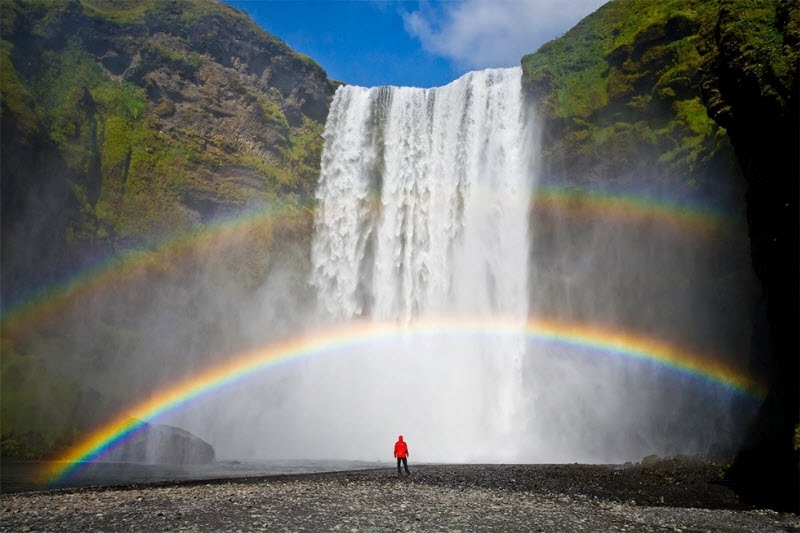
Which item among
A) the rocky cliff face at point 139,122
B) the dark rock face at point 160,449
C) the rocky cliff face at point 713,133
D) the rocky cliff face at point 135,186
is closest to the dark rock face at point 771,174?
the rocky cliff face at point 713,133

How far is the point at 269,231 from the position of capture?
51.8 meters

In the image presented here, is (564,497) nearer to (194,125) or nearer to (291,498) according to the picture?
(291,498)

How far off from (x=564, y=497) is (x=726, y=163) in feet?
69.5

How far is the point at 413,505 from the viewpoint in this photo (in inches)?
581

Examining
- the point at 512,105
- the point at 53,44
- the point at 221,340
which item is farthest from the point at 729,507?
the point at 53,44

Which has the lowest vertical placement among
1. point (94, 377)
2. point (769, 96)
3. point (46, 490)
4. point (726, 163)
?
point (46, 490)

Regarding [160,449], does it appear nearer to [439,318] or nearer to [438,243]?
[439,318]

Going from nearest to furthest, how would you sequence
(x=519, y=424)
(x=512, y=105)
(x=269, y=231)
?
1. (x=519, y=424)
2. (x=512, y=105)
3. (x=269, y=231)

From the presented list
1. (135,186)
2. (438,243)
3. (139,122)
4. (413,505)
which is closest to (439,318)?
(438,243)

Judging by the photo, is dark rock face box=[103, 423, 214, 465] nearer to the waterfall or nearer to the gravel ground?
the gravel ground

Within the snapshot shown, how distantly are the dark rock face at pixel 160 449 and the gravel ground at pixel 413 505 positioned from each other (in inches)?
539

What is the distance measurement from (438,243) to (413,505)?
3507 centimetres

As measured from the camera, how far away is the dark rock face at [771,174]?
16.5m

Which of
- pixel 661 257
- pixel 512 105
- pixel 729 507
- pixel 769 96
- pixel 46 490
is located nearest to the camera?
pixel 729 507
